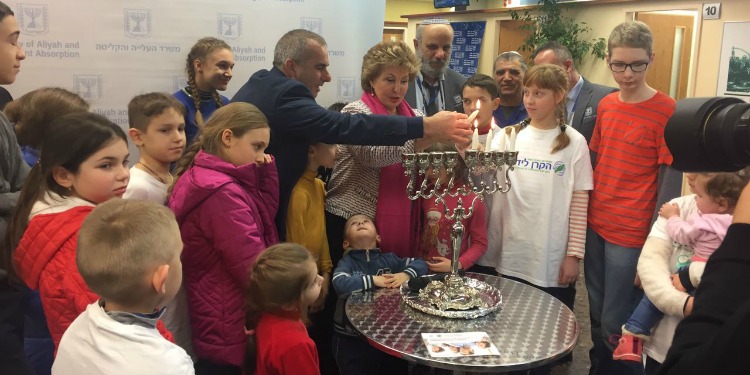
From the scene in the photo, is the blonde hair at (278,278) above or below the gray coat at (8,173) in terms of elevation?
below

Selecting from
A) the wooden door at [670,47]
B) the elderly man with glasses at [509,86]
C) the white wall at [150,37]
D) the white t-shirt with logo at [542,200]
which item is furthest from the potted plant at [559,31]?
the white t-shirt with logo at [542,200]

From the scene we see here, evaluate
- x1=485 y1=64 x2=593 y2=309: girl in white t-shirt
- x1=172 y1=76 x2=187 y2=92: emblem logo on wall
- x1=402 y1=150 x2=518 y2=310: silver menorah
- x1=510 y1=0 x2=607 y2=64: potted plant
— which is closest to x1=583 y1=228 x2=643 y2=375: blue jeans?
x1=485 y1=64 x2=593 y2=309: girl in white t-shirt

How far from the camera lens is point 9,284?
1.87m

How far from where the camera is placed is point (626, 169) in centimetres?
285

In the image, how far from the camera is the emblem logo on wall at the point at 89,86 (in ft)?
11.6

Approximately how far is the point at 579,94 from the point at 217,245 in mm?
2662

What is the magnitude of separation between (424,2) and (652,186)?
1108 cm

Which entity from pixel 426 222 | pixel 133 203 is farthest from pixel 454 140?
pixel 133 203

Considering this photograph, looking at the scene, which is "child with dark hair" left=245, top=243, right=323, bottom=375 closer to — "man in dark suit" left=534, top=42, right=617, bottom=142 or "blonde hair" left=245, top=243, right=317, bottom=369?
"blonde hair" left=245, top=243, right=317, bottom=369

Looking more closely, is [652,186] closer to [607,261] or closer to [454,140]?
[607,261]

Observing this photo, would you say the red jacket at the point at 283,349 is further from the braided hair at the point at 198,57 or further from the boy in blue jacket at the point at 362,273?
the braided hair at the point at 198,57

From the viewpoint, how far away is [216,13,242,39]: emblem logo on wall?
3.94 metres

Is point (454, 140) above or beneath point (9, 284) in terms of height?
above

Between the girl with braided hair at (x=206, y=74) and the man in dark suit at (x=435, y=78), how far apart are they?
1193mm
